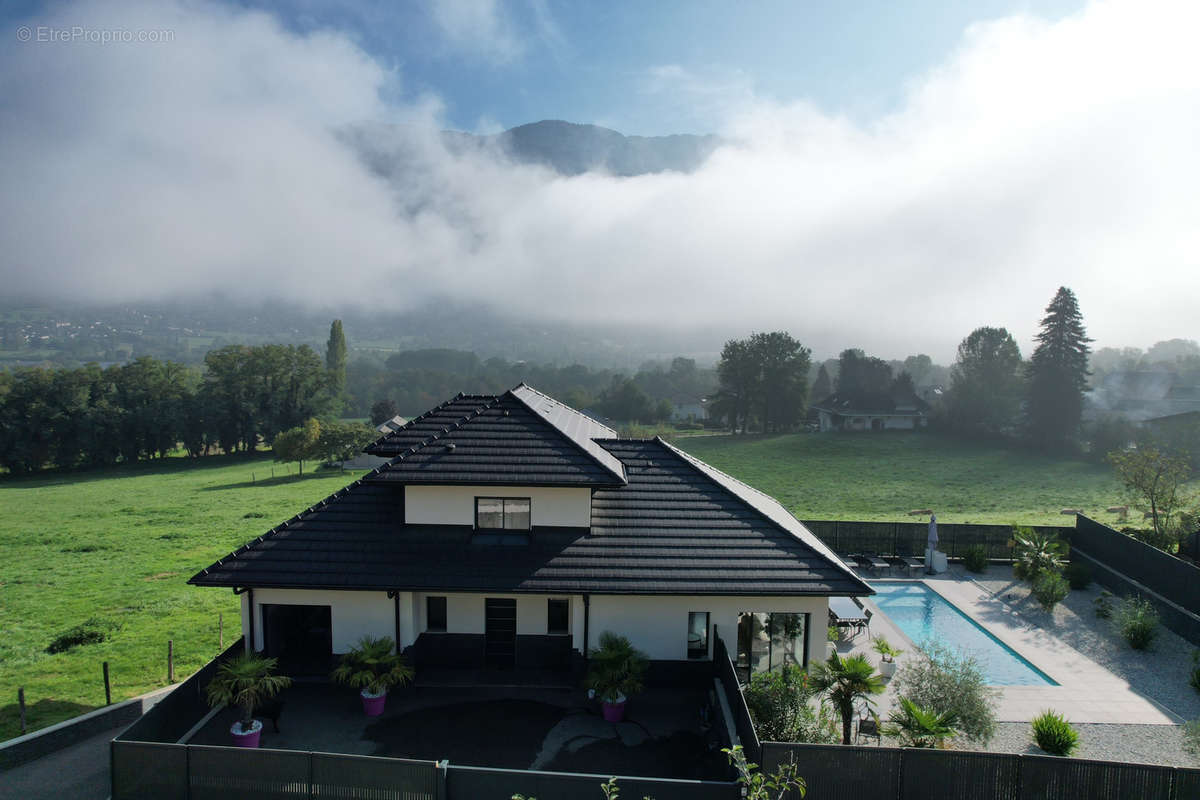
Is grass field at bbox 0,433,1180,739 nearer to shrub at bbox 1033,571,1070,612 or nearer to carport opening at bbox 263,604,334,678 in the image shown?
carport opening at bbox 263,604,334,678

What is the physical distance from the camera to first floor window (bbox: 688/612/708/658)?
1515 cm

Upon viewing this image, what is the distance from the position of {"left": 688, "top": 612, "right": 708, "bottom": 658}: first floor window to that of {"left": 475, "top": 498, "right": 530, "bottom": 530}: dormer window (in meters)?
4.36

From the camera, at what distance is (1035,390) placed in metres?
66.2

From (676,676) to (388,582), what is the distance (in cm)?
670

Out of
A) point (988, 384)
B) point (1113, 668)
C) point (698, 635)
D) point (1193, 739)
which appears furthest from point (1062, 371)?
point (698, 635)

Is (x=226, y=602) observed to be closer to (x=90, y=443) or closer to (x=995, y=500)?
(x=995, y=500)

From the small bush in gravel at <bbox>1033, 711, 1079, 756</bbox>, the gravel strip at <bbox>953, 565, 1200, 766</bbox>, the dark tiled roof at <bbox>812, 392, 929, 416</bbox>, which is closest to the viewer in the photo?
the small bush in gravel at <bbox>1033, 711, 1079, 756</bbox>

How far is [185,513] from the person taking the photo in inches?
1558

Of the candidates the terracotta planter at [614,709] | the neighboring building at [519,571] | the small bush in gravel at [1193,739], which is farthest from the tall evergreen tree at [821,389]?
the terracotta planter at [614,709]

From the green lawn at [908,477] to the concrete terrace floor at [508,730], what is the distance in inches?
1045

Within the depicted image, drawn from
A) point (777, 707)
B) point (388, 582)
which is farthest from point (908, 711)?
point (388, 582)

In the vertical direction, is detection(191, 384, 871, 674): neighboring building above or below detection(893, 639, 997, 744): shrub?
above

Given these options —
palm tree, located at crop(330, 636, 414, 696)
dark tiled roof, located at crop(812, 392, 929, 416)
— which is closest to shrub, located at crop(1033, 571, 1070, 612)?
palm tree, located at crop(330, 636, 414, 696)

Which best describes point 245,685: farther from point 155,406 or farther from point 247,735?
point 155,406
